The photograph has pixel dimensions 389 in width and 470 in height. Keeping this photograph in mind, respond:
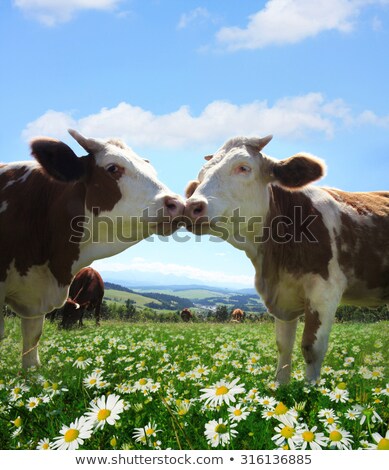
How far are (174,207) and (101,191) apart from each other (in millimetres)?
1091

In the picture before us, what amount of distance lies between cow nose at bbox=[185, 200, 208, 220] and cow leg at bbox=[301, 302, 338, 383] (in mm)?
1685

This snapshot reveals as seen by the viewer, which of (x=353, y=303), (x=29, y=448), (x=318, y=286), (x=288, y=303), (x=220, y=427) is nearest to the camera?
(x=220, y=427)

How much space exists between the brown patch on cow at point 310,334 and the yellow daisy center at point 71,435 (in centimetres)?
347

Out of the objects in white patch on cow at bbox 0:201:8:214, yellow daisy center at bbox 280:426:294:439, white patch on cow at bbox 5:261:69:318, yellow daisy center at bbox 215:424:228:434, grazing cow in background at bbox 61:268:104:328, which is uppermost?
white patch on cow at bbox 0:201:8:214

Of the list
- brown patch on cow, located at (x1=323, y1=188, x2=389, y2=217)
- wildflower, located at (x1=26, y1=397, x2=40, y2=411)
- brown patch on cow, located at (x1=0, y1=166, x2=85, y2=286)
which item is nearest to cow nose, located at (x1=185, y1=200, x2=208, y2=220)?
brown patch on cow, located at (x1=0, y1=166, x2=85, y2=286)

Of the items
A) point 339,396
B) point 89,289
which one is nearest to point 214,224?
point 339,396

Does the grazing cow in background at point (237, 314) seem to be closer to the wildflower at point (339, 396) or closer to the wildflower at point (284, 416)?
the wildflower at point (339, 396)

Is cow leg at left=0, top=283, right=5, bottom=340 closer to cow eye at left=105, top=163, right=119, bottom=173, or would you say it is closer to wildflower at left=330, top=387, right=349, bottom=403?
cow eye at left=105, top=163, right=119, bottom=173

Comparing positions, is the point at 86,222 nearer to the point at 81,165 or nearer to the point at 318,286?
the point at 81,165

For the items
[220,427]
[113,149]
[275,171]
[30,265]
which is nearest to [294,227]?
[275,171]

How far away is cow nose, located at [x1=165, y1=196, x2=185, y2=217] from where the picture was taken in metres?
→ 5.43

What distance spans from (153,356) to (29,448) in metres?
3.96

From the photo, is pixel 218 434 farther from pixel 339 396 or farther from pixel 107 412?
pixel 339 396

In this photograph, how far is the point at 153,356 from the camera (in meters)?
7.00
